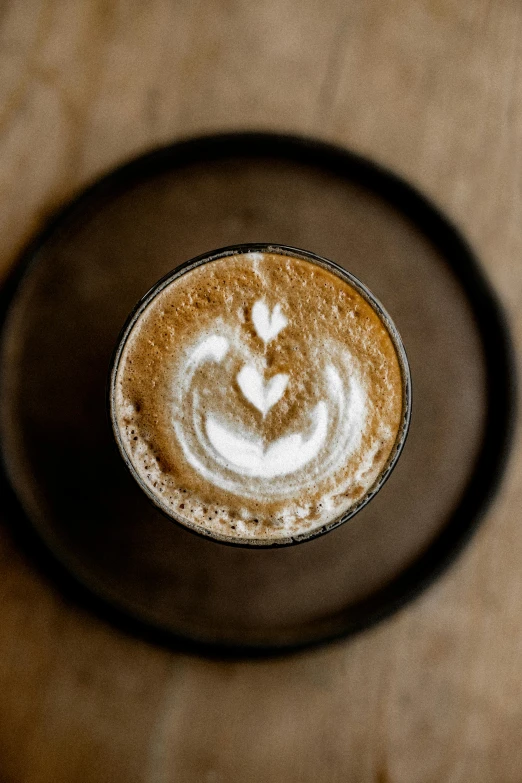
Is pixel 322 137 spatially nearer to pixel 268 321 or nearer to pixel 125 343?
pixel 268 321

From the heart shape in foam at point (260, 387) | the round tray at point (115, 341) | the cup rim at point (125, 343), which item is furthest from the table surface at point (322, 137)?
the heart shape in foam at point (260, 387)

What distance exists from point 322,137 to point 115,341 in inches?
21.1

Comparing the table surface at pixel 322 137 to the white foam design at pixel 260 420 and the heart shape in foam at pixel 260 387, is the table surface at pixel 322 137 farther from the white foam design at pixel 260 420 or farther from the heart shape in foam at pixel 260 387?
the heart shape in foam at pixel 260 387

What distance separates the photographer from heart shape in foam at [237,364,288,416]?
34.4 inches

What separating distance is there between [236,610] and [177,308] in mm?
536

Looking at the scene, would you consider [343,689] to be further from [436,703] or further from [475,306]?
[475,306]

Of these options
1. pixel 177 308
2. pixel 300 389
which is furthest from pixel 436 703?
pixel 177 308

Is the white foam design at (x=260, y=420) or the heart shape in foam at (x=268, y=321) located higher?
the heart shape in foam at (x=268, y=321)

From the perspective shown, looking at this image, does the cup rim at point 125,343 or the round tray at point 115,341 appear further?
the round tray at point 115,341

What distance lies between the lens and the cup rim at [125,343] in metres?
0.85

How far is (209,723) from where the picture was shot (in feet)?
3.41

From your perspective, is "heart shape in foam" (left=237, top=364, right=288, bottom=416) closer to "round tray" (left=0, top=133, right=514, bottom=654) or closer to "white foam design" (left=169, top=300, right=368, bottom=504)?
"white foam design" (left=169, top=300, right=368, bottom=504)

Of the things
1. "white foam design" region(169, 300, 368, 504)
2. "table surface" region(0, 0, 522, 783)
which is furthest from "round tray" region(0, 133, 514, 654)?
"white foam design" region(169, 300, 368, 504)

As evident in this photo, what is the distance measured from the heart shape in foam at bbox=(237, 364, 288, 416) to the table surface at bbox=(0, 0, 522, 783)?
0.48 m
